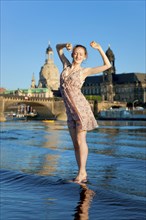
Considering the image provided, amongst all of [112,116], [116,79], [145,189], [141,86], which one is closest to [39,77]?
[116,79]

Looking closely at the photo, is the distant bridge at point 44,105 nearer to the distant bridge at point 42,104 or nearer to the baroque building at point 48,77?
the distant bridge at point 42,104

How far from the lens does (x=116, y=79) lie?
164500 mm

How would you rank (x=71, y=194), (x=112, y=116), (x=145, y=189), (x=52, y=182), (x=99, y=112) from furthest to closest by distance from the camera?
(x=99, y=112), (x=112, y=116), (x=145, y=189), (x=52, y=182), (x=71, y=194)

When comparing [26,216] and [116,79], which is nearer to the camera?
[26,216]

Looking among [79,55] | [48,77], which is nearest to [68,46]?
[79,55]

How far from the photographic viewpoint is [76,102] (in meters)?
4.79

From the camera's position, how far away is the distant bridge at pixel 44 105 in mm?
108375

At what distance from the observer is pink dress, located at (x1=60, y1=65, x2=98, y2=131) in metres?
4.77

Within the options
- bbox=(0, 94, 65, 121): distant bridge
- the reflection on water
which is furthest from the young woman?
bbox=(0, 94, 65, 121): distant bridge

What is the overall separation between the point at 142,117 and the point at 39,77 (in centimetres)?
9829

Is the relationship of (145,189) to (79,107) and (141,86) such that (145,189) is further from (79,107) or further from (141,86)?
(141,86)

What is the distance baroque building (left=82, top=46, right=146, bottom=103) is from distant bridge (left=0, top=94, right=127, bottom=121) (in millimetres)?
15053

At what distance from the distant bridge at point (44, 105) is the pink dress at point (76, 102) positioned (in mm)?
94974

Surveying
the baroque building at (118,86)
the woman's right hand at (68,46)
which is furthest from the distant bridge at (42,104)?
the woman's right hand at (68,46)
